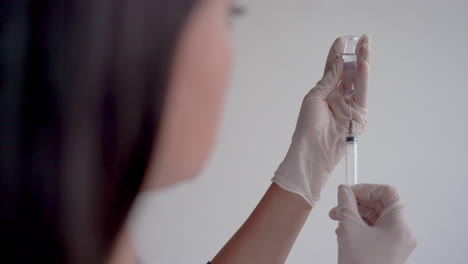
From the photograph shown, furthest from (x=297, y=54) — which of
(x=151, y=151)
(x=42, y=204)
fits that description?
(x=42, y=204)

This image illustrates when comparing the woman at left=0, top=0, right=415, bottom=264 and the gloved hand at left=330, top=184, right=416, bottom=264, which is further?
the gloved hand at left=330, top=184, right=416, bottom=264

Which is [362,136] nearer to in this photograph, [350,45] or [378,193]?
[350,45]

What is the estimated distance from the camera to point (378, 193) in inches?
36.1

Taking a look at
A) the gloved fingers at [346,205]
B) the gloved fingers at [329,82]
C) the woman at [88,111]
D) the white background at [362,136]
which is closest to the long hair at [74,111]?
the woman at [88,111]

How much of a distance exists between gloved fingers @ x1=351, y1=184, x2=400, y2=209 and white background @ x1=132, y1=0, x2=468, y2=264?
79 centimetres

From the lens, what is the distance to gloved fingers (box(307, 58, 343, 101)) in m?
1.10

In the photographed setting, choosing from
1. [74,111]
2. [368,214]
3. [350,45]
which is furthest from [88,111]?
[350,45]

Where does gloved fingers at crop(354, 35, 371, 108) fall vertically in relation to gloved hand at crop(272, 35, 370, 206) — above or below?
above

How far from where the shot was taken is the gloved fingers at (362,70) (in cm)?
107

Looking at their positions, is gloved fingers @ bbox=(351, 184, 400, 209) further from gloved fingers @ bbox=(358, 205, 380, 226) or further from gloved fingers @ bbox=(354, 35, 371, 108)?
gloved fingers @ bbox=(354, 35, 371, 108)

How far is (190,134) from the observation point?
770 millimetres

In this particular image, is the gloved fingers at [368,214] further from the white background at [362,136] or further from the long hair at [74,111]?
the white background at [362,136]

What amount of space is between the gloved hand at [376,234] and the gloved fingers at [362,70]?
0.30m

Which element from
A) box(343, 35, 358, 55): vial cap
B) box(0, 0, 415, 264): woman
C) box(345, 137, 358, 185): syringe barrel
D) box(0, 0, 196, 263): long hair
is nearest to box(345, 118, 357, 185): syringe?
box(345, 137, 358, 185): syringe barrel
